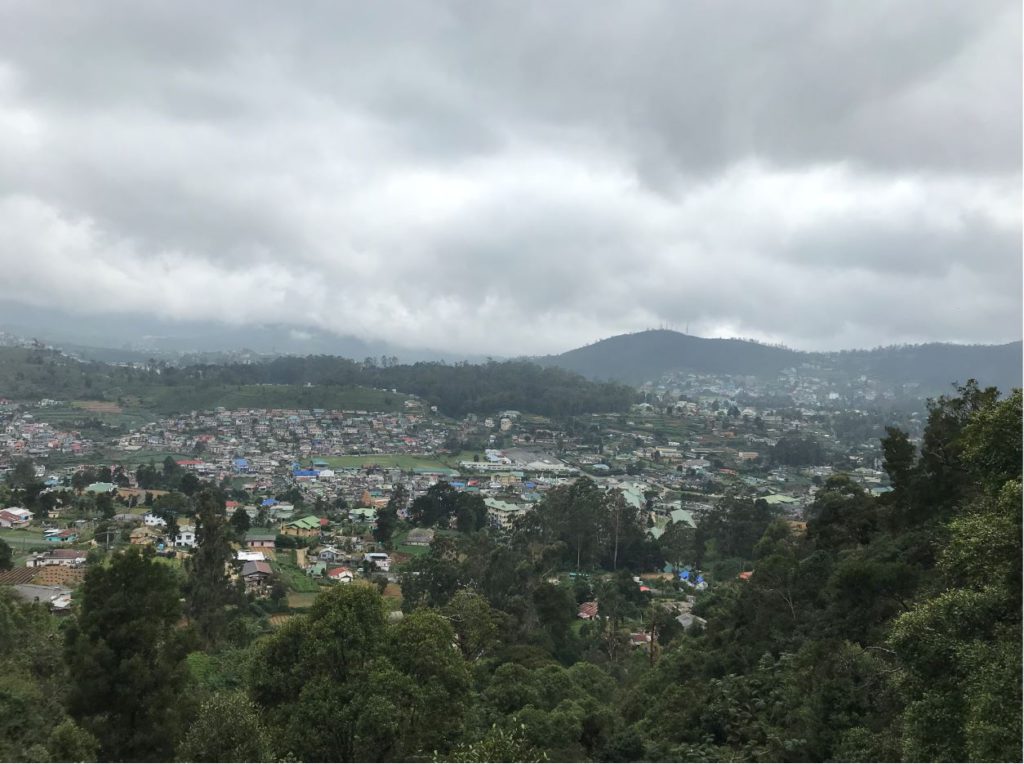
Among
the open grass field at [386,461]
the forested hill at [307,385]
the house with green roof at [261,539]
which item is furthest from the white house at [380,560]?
the forested hill at [307,385]

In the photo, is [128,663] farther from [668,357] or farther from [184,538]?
[668,357]

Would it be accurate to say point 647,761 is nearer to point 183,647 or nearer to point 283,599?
point 183,647

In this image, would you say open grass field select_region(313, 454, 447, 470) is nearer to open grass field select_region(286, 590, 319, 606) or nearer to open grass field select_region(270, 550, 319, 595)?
open grass field select_region(270, 550, 319, 595)

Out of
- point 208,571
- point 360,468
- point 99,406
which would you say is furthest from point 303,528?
point 99,406

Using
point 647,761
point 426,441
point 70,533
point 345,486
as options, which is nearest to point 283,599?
point 70,533

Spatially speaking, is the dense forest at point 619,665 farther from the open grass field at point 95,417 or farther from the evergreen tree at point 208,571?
the open grass field at point 95,417

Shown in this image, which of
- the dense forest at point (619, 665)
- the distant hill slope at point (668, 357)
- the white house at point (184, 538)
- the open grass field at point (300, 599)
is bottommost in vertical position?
the open grass field at point (300, 599)
